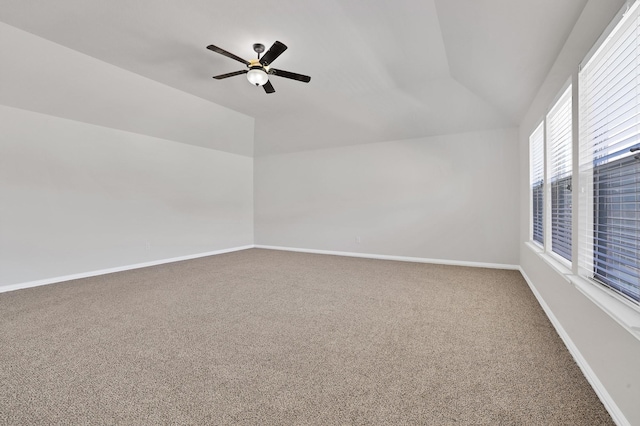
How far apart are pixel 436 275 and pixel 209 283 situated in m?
3.27

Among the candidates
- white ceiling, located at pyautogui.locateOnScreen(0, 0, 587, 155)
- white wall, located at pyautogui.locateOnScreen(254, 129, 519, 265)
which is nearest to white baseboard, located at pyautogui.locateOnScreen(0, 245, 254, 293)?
white wall, located at pyautogui.locateOnScreen(254, 129, 519, 265)

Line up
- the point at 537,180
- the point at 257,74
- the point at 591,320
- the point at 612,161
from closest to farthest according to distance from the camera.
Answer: the point at 612,161 < the point at 591,320 < the point at 257,74 < the point at 537,180

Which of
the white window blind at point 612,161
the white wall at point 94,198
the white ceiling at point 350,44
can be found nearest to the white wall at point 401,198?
the white ceiling at point 350,44

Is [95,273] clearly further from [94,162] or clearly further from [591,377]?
[591,377]

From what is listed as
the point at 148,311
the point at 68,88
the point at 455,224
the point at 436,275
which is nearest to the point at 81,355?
the point at 148,311

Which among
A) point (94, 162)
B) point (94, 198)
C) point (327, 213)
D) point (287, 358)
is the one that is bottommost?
point (287, 358)

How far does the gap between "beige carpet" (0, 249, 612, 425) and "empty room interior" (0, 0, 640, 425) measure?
0.05 feet

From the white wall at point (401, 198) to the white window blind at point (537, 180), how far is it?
34.7 inches

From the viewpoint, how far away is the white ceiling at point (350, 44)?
2223 millimetres

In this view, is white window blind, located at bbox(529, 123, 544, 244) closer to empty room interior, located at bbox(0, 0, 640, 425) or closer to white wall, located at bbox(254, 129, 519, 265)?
empty room interior, located at bbox(0, 0, 640, 425)

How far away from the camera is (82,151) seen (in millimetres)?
4207

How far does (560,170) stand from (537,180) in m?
1.05

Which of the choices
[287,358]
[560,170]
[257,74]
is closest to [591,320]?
[560,170]

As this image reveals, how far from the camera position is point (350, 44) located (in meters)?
2.87
